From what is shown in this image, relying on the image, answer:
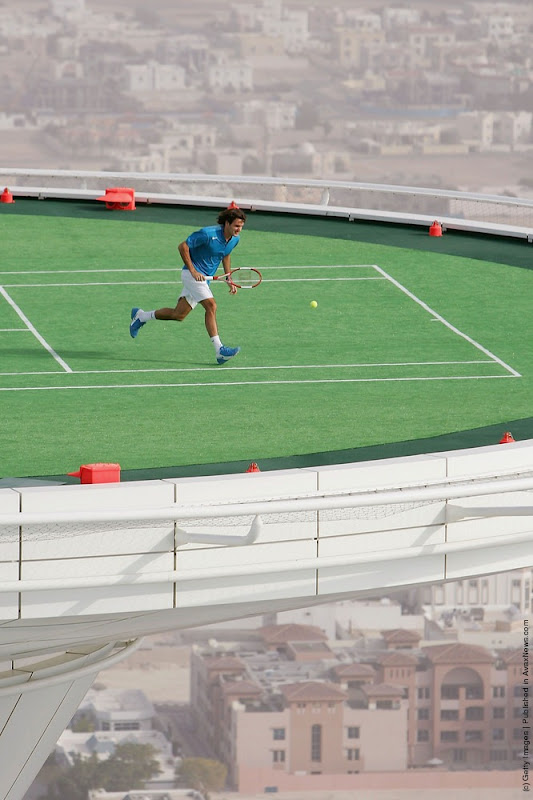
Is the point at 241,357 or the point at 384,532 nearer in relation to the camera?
the point at 384,532

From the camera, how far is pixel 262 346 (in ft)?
71.1

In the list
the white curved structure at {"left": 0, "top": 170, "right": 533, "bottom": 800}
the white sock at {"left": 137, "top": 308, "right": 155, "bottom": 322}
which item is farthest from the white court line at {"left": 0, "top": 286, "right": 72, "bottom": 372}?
the white curved structure at {"left": 0, "top": 170, "right": 533, "bottom": 800}

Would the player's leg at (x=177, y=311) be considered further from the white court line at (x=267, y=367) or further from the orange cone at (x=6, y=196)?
the orange cone at (x=6, y=196)

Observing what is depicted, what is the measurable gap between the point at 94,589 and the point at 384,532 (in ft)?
7.90

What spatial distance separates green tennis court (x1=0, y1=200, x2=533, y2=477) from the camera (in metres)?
17.2

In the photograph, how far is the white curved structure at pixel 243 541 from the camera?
1337cm

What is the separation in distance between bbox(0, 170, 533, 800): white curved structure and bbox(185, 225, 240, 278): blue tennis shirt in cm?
592

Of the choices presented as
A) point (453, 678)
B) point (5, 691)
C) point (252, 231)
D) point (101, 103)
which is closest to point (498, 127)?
point (101, 103)

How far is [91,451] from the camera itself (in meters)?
16.7

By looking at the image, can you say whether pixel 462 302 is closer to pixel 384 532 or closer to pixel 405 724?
pixel 384 532

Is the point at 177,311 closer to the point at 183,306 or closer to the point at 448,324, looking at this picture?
the point at 183,306

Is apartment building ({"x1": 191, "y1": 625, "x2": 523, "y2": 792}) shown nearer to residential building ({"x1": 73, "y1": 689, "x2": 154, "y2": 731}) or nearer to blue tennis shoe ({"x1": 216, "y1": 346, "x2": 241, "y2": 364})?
residential building ({"x1": 73, "y1": 689, "x2": 154, "y2": 731})

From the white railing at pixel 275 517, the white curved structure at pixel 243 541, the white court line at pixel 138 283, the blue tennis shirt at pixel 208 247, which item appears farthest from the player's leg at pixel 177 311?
the white railing at pixel 275 517

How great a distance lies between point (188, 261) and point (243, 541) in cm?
708
